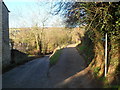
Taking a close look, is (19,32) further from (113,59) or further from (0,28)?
(113,59)

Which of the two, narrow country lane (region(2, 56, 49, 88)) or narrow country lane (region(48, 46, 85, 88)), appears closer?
narrow country lane (region(2, 56, 49, 88))

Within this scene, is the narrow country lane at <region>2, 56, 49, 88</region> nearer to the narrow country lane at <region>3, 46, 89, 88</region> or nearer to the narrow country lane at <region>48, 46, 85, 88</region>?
the narrow country lane at <region>3, 46, 89, 88</region>

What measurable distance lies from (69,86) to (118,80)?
254cm

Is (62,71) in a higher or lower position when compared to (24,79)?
higher

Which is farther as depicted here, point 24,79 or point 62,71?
point 62,71

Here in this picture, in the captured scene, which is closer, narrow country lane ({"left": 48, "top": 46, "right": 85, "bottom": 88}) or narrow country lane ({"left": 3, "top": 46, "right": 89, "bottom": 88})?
narrow country lane ({"left": 3, "top": 46, "right": 89, "bottom": 88})

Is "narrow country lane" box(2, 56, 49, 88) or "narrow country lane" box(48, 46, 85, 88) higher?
"narrow country lane" box(48, 46, 85, 88)

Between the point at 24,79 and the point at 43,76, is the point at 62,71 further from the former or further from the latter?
the point at 24,79

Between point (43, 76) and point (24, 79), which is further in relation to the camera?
point (43, 76)

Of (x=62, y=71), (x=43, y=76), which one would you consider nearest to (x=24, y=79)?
(x=43, y=76)

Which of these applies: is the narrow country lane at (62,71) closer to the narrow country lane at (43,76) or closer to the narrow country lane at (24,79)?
the narrow country lane at (43,76)

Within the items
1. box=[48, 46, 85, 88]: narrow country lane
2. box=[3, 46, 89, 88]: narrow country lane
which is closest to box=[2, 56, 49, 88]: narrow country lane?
box=[3, 46, 89, 88]: narrow country lane

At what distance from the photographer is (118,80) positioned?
6199 mm

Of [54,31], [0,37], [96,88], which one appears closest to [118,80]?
[96,88]
